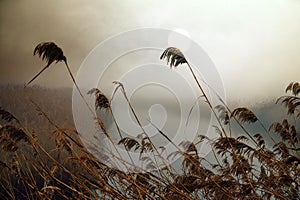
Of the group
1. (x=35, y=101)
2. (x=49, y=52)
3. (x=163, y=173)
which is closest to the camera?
(x=49, y=52)

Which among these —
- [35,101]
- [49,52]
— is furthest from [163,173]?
[35,101]

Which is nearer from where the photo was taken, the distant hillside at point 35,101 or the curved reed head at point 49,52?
the curved reed head at point 49,52

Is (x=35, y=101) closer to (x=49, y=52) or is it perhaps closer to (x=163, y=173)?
(x=163, y=173)

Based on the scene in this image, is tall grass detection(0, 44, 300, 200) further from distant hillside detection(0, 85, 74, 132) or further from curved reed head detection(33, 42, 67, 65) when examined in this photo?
distant hillside detection(0, 85, 74, 132)

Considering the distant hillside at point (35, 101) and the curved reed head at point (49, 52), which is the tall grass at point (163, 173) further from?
the distant hillside at point (35, 101)

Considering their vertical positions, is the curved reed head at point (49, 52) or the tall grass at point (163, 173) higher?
the curved reed head at point (49, 52)

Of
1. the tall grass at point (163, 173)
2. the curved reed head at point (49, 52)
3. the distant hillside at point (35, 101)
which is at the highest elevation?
the distant hillside at point (35, 101)

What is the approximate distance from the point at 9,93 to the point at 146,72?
3.64 feet

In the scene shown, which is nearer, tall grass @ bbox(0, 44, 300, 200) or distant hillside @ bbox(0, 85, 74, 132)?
tall grass @ bbox(0, 44, 300, 200)

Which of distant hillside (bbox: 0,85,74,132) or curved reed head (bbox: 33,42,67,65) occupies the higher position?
distant hillside (bbox: 0,85,74,132)

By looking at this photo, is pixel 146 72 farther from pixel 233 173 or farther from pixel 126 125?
pixel 233 173

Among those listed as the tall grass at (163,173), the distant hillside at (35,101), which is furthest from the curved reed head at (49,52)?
the distant hillside at (35,101)

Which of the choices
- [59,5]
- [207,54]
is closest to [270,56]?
[207,54]

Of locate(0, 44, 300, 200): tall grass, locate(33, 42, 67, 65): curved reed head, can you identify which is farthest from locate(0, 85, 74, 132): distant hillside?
locate(33, 42, 67, 65): curved reed head
